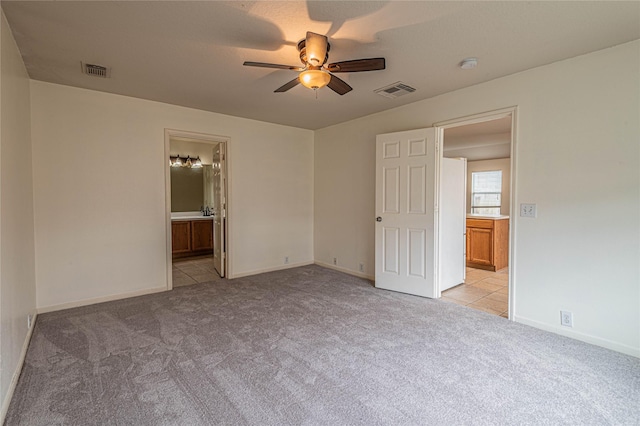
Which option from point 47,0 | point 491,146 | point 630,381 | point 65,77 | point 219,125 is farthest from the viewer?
point 491,146

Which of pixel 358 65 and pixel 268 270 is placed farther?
pixel 268 270

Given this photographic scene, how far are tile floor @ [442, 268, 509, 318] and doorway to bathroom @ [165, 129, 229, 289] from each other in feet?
11.5

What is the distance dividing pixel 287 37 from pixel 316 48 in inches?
13.2

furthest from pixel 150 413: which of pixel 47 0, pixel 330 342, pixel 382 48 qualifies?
pixel 382 48

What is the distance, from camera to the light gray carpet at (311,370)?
1.80 m

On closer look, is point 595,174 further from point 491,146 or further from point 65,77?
point 65,77

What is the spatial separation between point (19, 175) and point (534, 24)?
14.1 ft

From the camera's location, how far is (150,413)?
1.80 metres

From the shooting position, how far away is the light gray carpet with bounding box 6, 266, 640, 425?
1.80m

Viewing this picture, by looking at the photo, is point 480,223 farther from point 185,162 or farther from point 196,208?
point 185,162

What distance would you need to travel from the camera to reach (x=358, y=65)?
7.48 ft

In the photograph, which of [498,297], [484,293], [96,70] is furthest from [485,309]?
[96,70]

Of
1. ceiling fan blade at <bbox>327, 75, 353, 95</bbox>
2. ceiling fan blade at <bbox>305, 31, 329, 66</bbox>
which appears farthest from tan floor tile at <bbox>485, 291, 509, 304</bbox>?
ceiling fan blade at <bbox>305, 31, 329, 66</bbox>

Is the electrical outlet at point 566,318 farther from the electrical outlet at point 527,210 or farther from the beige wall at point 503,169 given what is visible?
the beige wall at point 503,169
